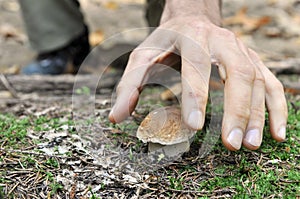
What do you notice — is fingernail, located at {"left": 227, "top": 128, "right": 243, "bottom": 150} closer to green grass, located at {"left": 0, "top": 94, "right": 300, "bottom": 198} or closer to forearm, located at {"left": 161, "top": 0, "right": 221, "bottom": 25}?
green grass, located at {"left": 0, "top": 94, "right": 300, "bottom": 198}

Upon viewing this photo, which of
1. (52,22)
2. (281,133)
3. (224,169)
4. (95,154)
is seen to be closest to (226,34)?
(281,133)

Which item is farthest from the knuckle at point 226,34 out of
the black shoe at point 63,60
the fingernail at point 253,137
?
the black shoe at point 63,60

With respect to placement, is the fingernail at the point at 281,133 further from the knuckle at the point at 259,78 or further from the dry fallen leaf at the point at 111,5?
the dry fallen leaf at the point at 111,5

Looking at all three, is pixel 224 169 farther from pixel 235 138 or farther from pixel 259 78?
pixel 259 78

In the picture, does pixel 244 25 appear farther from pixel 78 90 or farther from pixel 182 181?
pixel 182 181

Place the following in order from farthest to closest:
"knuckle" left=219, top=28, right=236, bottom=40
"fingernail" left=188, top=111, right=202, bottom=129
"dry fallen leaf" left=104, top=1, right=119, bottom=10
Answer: "dry fallen leaf" left=104, top=1, right=119, bottom=10 < "knuckle" left=219, top=28, right=236, bottom=40 < "fingernail" left=188, top=111, right=202, bottom=129

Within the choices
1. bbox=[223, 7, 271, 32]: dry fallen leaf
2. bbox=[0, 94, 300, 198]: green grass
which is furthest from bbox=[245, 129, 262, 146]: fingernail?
bbox=[223, 7, 271, 32]: dry fallen leaf
